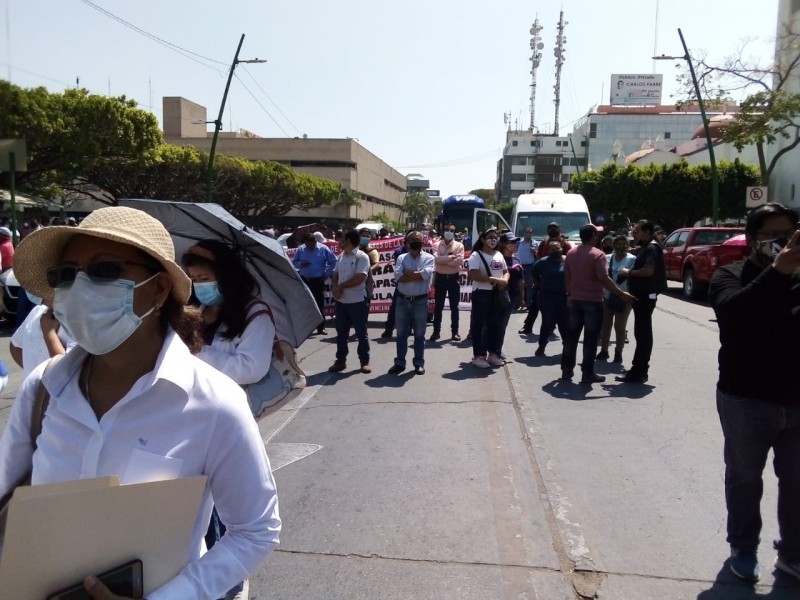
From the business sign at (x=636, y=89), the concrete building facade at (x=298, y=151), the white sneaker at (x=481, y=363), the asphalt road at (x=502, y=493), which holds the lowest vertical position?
the asphalt road at (x=502, y=493)

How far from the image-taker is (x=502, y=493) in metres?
4.75

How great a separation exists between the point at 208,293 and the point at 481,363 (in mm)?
6402

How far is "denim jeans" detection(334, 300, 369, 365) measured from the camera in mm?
8984

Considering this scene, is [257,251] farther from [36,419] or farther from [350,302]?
[350,302]

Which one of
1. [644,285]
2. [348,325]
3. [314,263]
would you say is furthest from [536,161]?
[644,285]

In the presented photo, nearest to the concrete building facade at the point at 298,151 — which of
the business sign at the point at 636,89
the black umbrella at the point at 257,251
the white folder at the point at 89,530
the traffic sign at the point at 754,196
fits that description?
the business sign at the point at 636,89

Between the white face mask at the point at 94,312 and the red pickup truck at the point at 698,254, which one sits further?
the red pickup truck at the point at 698,254

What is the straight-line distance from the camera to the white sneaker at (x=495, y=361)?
30.4ft

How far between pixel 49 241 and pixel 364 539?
2.76 metres

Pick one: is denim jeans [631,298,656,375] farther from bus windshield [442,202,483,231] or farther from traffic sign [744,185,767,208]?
bus windshield [442,202,483,231]

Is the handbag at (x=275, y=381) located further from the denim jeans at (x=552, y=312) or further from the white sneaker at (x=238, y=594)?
the denim jeans at (x=552, y=312)

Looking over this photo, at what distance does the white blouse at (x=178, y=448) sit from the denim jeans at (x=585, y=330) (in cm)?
654

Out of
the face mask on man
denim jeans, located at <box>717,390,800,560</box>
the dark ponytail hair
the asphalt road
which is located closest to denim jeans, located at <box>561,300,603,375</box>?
the asphalt road

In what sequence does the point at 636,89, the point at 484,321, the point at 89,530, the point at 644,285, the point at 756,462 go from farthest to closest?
1. the point at 636,89
2. the point at 484,321
3. the point at 644,285
4. the point at 756,462
5. the point at 89,530
